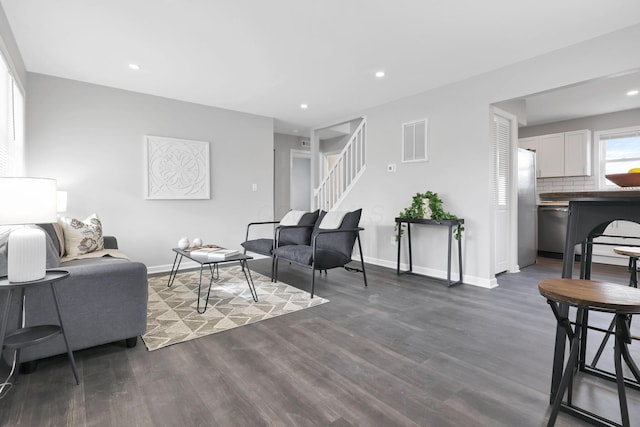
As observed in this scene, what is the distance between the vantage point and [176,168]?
469 centimetres

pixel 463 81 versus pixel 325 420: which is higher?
pixel 463 81

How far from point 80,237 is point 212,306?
1570 millimetres

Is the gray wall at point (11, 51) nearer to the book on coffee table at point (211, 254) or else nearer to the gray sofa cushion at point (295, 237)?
the book on coffee table at point (211, 254)

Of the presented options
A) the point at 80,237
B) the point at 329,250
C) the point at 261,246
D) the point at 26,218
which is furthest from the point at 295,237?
the point at 26,218

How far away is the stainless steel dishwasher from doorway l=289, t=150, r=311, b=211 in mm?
4811

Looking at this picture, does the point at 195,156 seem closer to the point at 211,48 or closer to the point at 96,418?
the point at 211,48

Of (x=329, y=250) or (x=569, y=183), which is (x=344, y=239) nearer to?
(x=329, y=250)

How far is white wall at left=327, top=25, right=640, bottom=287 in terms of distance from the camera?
302cm

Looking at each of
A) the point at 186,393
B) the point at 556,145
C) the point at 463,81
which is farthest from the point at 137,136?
the point at 556,145

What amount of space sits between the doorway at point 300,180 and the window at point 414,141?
3305mm

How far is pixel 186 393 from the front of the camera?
5.51 feet

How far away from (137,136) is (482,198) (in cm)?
456

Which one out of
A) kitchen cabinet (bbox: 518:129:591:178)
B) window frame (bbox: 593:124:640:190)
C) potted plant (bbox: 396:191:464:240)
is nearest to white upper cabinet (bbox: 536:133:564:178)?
kitchen cabinet (bbox: 518:129:591:178)

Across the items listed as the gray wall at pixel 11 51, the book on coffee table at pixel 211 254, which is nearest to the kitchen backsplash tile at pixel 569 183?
the book on coffee table at pixel 211 254
